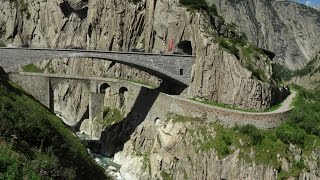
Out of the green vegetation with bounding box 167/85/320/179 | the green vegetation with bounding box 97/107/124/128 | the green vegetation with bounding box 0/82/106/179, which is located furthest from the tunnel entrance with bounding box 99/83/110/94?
the green vegetation with bounding box 0/82/106/179

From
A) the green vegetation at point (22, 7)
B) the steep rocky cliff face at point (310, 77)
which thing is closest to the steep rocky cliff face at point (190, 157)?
the green vegetation at point (22, 7)

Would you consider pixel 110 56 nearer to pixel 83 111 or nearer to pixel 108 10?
pixel 83 111

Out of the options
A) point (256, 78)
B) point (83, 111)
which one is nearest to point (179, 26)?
point (256, 78)

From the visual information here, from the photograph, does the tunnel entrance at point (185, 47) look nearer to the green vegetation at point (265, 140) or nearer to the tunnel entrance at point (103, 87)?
the tunnel entrance at point (103, 87)

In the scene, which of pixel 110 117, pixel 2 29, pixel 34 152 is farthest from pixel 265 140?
pixel 2 29

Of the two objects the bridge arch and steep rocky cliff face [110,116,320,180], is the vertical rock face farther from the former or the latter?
the bridge arch
